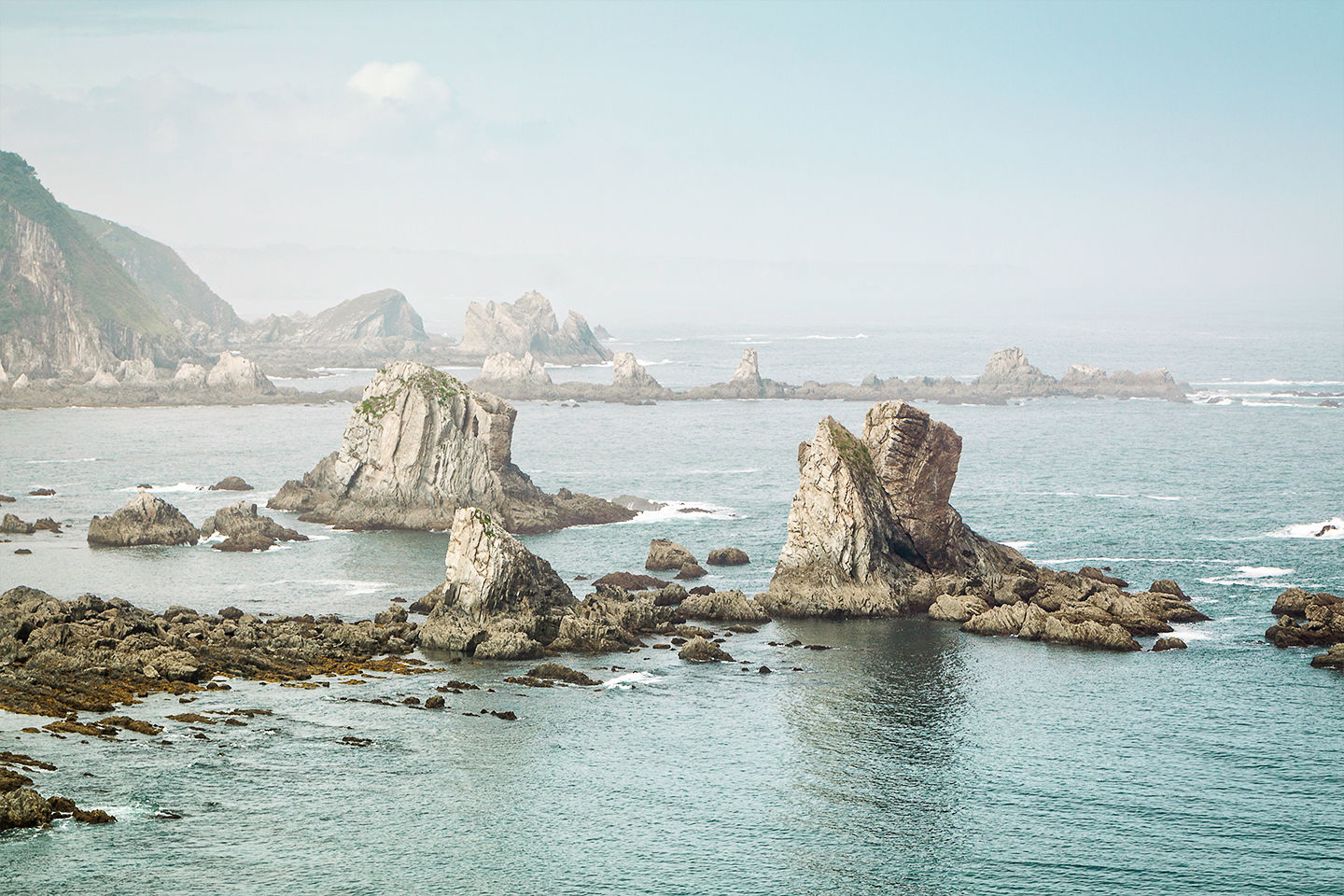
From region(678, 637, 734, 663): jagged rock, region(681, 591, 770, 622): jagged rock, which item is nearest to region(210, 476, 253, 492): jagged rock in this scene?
region(681, 591, 770, 622): jagged rock

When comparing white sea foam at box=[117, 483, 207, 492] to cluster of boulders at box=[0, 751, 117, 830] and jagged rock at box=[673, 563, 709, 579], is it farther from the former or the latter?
cluster of boulders at box=[0, 751, 117, 830]

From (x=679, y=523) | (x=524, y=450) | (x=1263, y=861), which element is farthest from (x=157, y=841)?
(x=524, y=450)

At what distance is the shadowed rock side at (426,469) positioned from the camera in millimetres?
122688

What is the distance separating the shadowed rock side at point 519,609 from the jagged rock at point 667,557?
1253cm

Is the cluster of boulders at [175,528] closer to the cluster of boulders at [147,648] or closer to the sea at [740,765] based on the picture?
the sea at [740,765]

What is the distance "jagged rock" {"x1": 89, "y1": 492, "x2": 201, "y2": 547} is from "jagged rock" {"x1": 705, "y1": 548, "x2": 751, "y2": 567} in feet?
148

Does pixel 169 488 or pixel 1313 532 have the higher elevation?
pixel 1313 532

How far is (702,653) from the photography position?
8131 centimetres

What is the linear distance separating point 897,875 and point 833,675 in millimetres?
25041

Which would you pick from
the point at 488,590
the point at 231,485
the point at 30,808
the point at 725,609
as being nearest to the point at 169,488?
the point at 231,485

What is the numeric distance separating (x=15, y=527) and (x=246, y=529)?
21.3 m

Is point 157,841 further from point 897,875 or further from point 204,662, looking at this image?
point 897,875

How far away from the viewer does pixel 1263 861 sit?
2156 inches

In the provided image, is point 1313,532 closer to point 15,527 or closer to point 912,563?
point 912,563
